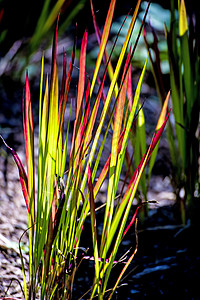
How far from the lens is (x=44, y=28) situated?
142 centimetres

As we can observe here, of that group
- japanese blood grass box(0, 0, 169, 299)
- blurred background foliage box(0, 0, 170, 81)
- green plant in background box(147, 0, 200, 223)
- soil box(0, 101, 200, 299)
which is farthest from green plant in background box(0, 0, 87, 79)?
japanese blood grass box(0, 0, 169, 299)

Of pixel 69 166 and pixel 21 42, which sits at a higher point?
pixel 21 42

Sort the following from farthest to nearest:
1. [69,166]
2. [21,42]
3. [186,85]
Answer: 1. [21,42]
2. [186,85]
3. [69,166]

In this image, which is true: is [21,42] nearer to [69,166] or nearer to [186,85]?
[186,85]

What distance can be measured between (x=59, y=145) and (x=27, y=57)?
1052mm

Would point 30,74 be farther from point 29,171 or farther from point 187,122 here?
point 29,171

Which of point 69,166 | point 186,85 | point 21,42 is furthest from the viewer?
point 21,42

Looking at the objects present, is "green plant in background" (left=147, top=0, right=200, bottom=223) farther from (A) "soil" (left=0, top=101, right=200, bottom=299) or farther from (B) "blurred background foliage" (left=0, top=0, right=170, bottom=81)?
(B) "blurred background foliage" (left=0, top=0, right=170, bottom=81)

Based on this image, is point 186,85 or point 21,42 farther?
point 21,42

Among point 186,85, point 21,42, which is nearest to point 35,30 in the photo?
point 21,42

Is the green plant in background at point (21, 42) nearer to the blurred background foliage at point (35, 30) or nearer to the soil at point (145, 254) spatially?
the blurred background foliage at point (35, 30)

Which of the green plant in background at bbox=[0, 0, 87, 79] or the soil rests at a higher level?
the green plant in background at bbox=[0, 0, 87, 79]

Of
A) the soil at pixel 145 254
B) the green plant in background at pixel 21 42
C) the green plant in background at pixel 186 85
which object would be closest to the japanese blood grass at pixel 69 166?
the soil at pixel 145 254

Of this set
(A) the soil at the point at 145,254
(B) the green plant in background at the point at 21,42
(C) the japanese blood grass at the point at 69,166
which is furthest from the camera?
(B) the green plant in background at the point at 21,42
